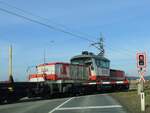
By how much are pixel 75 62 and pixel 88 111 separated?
23.4m

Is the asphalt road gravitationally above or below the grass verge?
below

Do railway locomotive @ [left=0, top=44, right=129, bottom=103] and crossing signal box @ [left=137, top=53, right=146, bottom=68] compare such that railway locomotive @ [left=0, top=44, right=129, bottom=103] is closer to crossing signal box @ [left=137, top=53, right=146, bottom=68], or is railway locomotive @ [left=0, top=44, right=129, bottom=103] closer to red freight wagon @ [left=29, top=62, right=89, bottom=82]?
red freight wagon @ [left=29, top=62, right=89, bottom=82]

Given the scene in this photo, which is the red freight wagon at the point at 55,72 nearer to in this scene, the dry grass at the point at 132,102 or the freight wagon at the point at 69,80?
the freight wagon at the point at 69,80

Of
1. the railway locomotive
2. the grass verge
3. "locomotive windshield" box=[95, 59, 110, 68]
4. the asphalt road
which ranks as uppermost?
"locomotive windshield" box=[95, 59, 110, 68]

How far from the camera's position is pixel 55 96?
1469 inches

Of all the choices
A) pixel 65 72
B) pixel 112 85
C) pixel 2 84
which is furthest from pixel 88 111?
pixel 112 85

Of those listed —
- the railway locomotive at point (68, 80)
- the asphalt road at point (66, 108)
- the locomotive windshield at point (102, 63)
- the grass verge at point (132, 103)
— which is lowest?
the asphalt road at point (66, 108)

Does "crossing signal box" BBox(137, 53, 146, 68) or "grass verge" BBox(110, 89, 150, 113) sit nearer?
"grass verge" BBox(110, 89, 150, 113)

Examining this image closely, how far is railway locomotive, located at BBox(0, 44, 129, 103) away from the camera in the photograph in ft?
100

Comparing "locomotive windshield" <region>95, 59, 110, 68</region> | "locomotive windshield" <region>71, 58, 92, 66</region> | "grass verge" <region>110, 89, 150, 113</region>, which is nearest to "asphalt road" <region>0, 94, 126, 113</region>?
"grass verge" <region>110, 89, 150, 113</region>

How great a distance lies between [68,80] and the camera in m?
38.2

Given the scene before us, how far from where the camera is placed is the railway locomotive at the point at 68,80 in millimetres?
30625

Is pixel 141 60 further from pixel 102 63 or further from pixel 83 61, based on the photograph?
pixel 102 63

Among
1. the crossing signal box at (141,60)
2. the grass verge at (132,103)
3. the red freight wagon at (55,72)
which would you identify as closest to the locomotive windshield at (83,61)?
the red freight wagon at (55,72)
